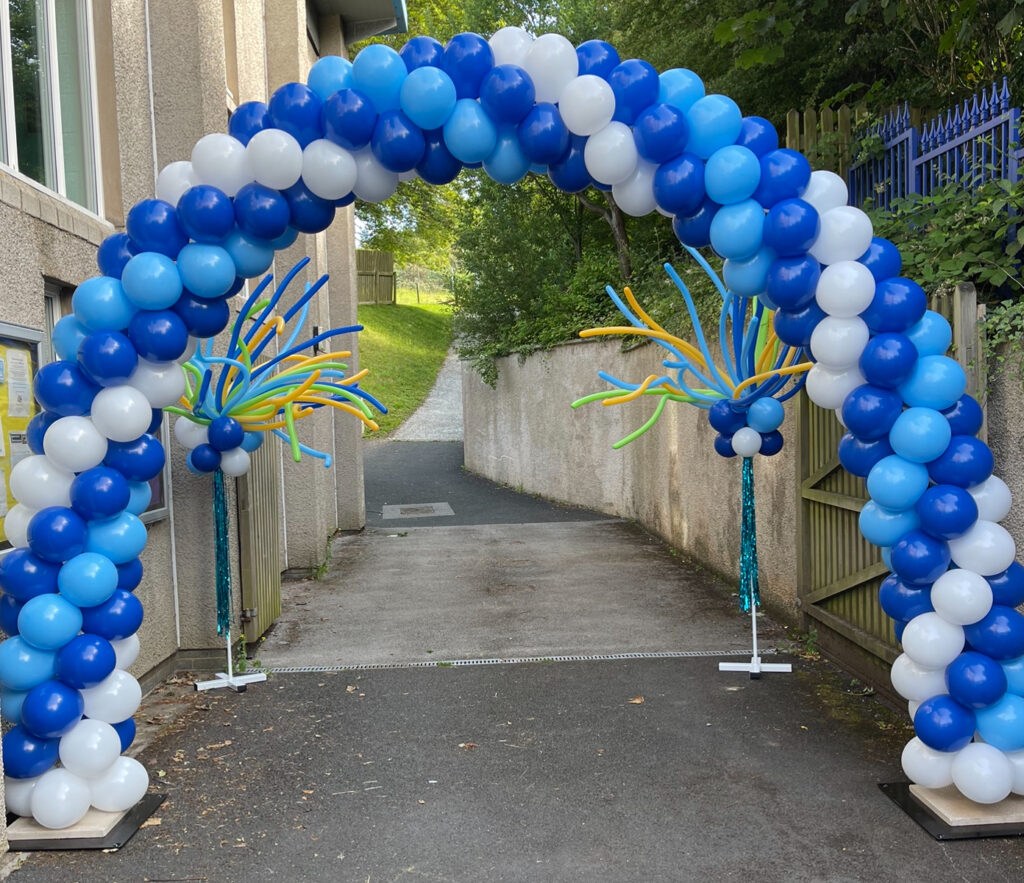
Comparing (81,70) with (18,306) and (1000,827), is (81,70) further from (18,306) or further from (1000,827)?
(1000,827)

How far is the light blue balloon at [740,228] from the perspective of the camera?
149 inches

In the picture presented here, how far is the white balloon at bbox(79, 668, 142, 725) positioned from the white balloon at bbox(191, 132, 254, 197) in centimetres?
227

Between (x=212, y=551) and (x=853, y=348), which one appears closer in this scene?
(x=853, y=348)

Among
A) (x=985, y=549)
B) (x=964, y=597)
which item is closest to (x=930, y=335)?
(x=985, y=549)

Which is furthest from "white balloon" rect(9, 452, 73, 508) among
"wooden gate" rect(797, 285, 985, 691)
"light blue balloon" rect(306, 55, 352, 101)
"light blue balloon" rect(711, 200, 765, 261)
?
"wooden gate" rect(797, 285, 985, 691)

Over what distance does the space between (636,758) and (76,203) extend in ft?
15.1

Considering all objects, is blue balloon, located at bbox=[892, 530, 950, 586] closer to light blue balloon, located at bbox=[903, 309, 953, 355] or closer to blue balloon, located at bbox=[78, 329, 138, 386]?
light blue balloon, located at bbox=[903, 309, 953, 355]

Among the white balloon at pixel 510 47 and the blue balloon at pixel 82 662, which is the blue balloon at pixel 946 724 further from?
the blue balloon at pixel 82 662

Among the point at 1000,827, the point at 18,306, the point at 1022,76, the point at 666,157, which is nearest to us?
the point at 1000,827

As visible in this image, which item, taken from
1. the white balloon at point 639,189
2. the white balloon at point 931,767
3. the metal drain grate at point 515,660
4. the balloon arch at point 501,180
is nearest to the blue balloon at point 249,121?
the balloon arch at point 501,180

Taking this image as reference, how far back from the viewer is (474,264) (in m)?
19.2

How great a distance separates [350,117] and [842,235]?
7.19 feet

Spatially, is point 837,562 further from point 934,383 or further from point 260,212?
point 260,212

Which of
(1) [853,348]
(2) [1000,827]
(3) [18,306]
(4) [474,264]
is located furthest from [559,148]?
(4) [474,264]
